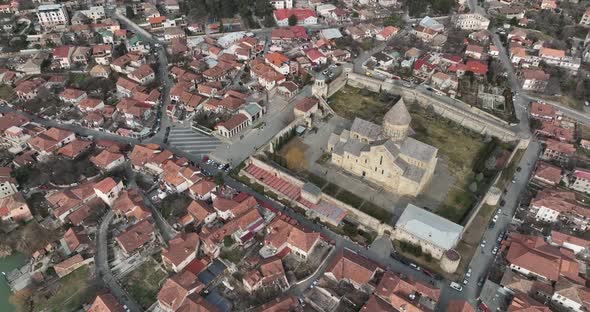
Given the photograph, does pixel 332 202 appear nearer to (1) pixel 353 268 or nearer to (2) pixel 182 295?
(1) pixel 353 268

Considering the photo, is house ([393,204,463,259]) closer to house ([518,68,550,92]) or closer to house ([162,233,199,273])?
house ([162,233,199,273])

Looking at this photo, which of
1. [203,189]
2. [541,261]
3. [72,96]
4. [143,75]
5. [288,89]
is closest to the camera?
[541,261]

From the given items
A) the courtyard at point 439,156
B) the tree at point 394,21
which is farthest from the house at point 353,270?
the tree at point 394,21

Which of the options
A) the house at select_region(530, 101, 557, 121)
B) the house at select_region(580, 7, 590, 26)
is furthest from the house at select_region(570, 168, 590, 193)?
the house at select_region(580, 7, 590, 26)

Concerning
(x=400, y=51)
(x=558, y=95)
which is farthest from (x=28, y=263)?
(x=558, y=95)

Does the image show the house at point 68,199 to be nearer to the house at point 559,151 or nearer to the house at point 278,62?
the house at point 278,62

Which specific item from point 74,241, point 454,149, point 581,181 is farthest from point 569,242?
point 74,241
